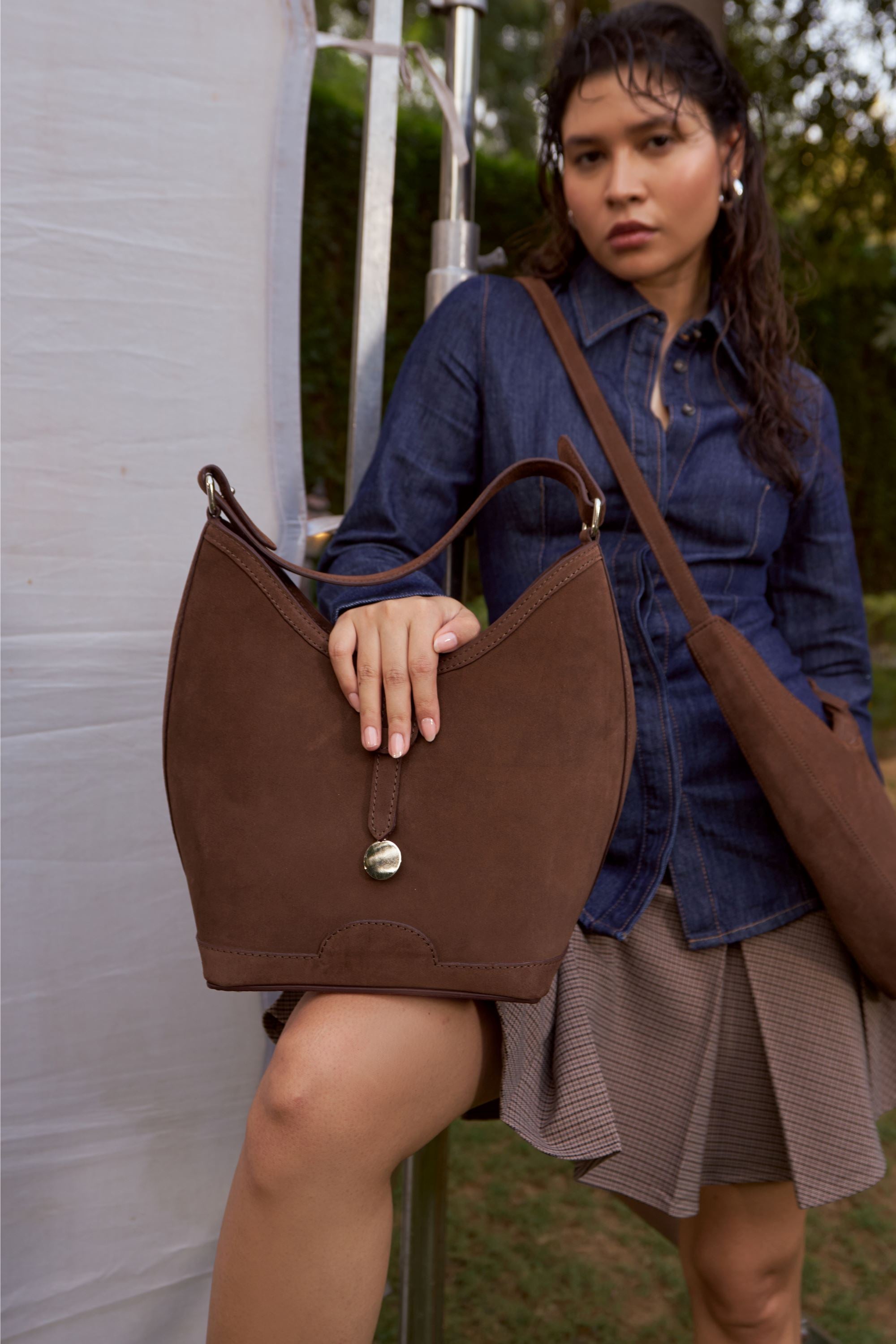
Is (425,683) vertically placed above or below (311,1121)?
above

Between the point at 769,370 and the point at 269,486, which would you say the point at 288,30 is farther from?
the point at 769,370

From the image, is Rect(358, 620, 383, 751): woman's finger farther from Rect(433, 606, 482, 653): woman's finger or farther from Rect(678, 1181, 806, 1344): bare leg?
Rect(678, 1181, 806, 1344): bare leg

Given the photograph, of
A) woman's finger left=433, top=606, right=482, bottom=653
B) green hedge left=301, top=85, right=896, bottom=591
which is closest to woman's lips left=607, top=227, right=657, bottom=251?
woman's finger left=433, top=606, right=482, bottom=653

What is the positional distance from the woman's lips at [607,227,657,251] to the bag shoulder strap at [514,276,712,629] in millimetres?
113

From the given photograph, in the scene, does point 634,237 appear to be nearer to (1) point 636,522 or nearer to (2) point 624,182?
(2) point 624,182

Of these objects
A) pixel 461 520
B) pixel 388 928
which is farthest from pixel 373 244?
pixel 388 928

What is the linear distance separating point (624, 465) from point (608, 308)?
27cm

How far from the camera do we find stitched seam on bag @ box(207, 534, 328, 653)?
106 cm

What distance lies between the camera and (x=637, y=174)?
1.44 m

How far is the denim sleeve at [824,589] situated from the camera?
160 cm

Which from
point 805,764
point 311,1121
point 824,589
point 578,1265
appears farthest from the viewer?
point 578,1265

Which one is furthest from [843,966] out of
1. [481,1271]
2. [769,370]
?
[481,1271]

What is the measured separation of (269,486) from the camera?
1.57 meters

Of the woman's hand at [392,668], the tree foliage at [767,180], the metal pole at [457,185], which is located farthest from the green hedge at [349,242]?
the woman's hand at [392,668]
